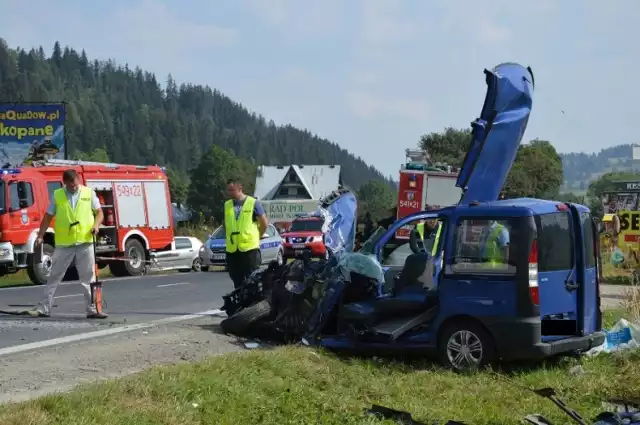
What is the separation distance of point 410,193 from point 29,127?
779 inches

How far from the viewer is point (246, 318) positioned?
33.3 ft

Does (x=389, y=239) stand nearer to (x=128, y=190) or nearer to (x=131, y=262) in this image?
(x=131, y=262)

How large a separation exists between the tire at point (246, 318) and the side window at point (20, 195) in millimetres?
12648

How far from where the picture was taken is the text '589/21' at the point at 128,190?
25.3 m

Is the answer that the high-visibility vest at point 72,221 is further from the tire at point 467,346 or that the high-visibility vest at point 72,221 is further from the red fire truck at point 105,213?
the red fire truck at point 105,213

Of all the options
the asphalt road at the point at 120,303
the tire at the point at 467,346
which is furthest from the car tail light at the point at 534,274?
the asphalt road at the point at 120,303

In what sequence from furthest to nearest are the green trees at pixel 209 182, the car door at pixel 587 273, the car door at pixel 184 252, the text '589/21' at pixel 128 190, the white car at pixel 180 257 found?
the green trees at pixel 209 182, the car door at pixel 184 252, the white car at pixel 180 257, the text '589/21' at pixel 128 190, the car door at pixel 587 273

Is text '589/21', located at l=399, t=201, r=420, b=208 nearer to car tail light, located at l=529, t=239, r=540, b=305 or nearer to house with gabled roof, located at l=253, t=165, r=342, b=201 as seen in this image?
car tail light, located at l=529, t=239, r=540, b=305

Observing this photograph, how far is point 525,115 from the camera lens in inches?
464

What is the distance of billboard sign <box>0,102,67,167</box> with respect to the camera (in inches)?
1613

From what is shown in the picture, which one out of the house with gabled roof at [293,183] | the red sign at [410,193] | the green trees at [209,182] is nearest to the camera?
the red sign at [410,193]

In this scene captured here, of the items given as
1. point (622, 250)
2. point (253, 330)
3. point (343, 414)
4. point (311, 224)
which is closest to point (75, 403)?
point (343, 414)

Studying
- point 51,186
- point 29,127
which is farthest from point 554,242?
point 29,127

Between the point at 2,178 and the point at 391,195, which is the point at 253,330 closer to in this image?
the point at 2,178
